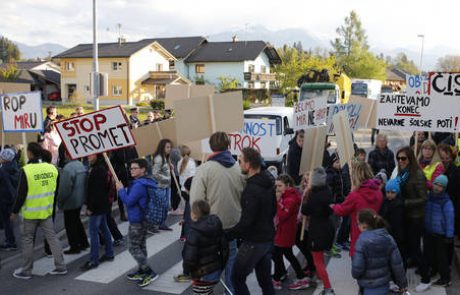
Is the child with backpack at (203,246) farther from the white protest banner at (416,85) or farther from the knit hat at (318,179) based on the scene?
the white protest banner at (416,85)

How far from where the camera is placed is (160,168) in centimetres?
796

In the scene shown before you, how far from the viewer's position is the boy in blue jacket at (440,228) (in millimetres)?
5961

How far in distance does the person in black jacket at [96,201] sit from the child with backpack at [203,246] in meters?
2.57

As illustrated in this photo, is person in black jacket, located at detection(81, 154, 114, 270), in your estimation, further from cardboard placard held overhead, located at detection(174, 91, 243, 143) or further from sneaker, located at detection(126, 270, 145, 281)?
cardboard placard held overhead, located at detection(174, 91, 243, 143)

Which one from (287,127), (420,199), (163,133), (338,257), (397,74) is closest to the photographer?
(420,199)

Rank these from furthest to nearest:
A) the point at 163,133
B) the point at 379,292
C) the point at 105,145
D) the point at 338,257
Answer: the point at 163,133, the point at 338,257, the point at 105,145, the point at 379,292

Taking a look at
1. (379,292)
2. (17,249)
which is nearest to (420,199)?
(379,292)

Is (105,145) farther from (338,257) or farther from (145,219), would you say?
(338,257)

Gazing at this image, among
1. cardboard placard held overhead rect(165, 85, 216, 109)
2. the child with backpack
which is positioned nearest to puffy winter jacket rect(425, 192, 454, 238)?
the child with backpack

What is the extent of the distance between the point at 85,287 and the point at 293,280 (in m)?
2.80

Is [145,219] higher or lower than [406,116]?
lower

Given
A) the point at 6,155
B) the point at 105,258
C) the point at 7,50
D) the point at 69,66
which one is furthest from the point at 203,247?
the point at 7,50

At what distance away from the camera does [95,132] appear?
21.2 ft

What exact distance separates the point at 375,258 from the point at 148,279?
3.10 metres
